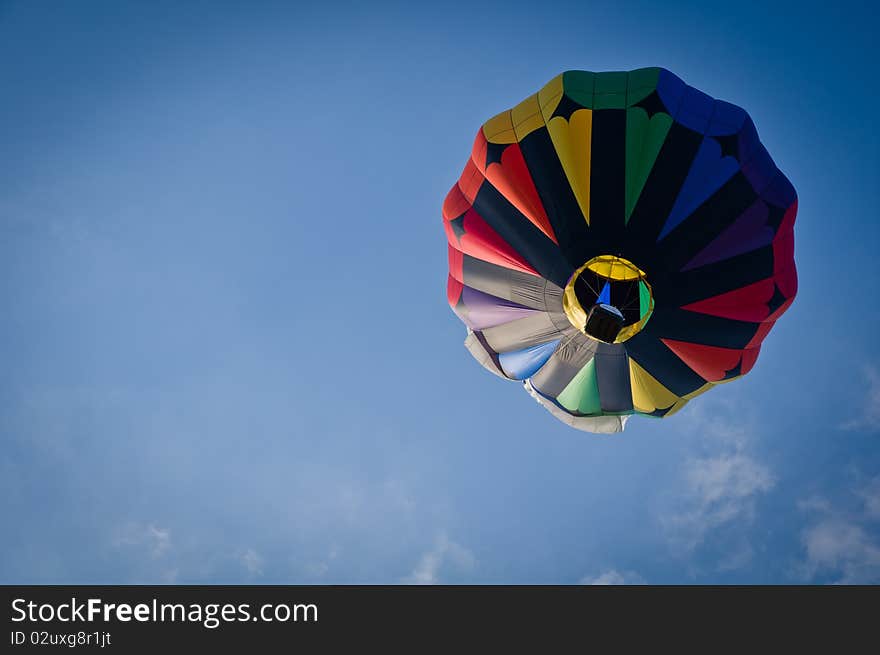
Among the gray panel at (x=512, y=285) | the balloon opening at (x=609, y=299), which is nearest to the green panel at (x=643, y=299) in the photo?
the balloon opening at (x=609, y=299)

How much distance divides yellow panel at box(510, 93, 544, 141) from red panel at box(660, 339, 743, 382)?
3307mm

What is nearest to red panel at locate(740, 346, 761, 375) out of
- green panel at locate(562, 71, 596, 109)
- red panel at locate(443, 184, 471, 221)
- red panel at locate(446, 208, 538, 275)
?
red panel at locate(446, 208, 538, 275)

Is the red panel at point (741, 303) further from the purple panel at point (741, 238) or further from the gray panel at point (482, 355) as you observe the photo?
the gray panel at point (482, 355)

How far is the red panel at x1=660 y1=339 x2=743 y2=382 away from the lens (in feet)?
26.9

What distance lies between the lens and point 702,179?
7.37 meters

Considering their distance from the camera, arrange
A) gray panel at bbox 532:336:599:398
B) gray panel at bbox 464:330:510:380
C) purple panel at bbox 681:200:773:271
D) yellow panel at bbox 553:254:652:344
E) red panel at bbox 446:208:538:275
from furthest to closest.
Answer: gray panel at bbox 464:330:510:380 < gray panel at bbox 532:336:599:398 < red panel at bbox 446:208:538:275 < purple panel at bbox 681:200:773:271 < yellow panel at bbox 553:254:652:344

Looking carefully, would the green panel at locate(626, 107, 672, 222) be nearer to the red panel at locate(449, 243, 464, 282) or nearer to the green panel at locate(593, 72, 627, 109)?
the green panel at locate(593, 72, 627, 109)

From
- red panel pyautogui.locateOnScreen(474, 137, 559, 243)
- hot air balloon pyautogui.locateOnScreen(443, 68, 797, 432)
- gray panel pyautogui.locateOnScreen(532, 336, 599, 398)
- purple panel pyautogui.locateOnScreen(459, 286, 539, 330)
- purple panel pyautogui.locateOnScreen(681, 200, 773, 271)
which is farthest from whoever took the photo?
purple panel pyautogui.locateOnScreen(459, 286, 539, 330)

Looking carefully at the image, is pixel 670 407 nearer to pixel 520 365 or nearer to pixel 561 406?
pixel 561 406

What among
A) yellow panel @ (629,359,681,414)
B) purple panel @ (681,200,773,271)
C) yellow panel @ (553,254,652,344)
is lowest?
yellow panel @ (629,359,681,414)

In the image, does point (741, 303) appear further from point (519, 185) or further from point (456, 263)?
point (456, 263)

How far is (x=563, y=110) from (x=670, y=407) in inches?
179

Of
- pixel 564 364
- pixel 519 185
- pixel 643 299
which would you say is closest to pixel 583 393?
pixel 564 364

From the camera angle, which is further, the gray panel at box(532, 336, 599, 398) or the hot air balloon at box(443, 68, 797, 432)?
the gray panel at box(532, 336, 599, 398)
